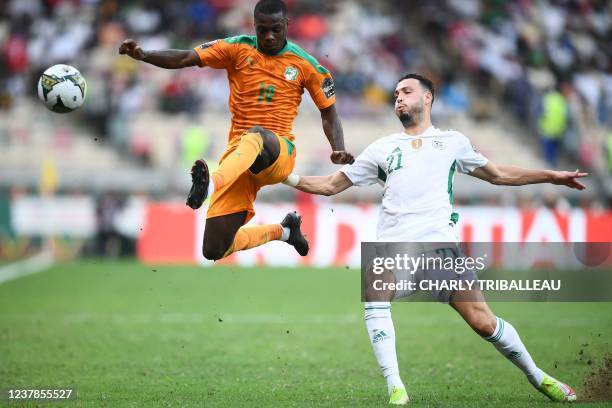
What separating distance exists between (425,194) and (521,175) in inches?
34.1

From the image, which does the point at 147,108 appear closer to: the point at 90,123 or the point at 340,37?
the point at 90,123

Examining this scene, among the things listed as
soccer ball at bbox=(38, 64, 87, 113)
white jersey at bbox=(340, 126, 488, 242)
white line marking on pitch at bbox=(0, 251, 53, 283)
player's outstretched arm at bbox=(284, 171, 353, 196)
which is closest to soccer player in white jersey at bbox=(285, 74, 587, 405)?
white jersey at bbox=(340, 126, 488, 242)

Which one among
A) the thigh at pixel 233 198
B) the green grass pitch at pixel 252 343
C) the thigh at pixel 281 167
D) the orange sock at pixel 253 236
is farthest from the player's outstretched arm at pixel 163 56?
the green grass pitch at pixel 252 343

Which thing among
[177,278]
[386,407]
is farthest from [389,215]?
[177,278]

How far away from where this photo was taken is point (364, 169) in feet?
27.7

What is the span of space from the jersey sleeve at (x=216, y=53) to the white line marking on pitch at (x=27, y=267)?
1215 centimetres

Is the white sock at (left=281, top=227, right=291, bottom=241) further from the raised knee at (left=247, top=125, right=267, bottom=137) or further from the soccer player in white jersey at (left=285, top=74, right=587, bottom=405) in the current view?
the soccer player in white jersey at (left=285, top=74, right=587, bottom=405)

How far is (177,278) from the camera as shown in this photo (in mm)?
20125

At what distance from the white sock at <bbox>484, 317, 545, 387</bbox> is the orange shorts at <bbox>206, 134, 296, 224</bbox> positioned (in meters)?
2.27

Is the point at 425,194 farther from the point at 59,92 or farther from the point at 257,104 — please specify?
the point at 59,92

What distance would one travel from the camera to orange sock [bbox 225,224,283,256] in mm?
9294

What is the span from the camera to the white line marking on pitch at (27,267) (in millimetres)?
20625

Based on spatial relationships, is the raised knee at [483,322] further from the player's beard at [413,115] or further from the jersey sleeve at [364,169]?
the player's beard at [413,115]

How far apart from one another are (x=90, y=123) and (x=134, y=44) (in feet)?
60.2
